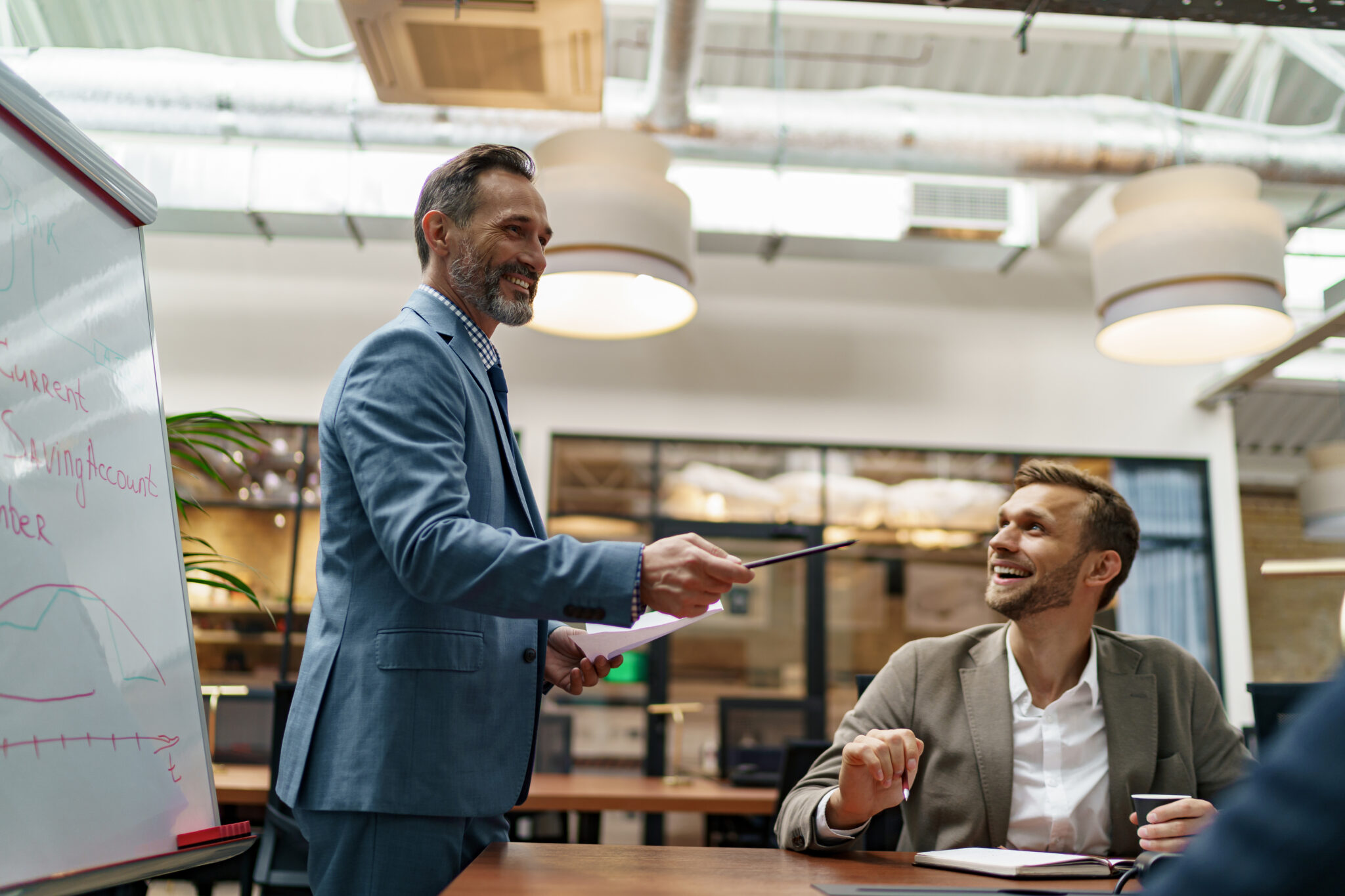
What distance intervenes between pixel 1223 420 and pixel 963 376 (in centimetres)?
202

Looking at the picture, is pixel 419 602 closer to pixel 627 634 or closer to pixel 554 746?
pixel 627 634

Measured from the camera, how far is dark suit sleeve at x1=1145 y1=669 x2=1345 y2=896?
35 cm

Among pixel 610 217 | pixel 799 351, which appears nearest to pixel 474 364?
pixel 610 217

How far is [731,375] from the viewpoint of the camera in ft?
23.1

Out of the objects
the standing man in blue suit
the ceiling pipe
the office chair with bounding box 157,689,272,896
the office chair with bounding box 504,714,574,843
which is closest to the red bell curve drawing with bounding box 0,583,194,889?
the standing man in blue suit

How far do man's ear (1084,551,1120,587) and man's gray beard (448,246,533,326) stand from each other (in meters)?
1.31

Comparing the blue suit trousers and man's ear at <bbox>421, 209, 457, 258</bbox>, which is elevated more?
man's ear at <bbox>421, 209, 457, 258</bbox>

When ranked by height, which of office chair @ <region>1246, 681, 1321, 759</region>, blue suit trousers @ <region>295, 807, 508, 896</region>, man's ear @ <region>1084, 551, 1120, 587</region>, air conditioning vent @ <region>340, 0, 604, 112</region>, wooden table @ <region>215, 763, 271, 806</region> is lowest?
wooden table @ <region>215, 763, 271, 806</region>

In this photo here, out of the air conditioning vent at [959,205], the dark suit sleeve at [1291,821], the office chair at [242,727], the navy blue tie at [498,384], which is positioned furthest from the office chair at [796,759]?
the air conditioning vent at [959,205]

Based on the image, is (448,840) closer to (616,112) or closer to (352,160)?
(616,112)

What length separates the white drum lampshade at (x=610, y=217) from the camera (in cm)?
A: 324

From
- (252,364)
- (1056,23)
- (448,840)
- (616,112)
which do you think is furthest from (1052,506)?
(252,364)

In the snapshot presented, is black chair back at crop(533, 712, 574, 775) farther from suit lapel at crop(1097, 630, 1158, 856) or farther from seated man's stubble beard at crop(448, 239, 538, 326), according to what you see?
seated man's stubble beard at crop(448, 239, 538, 326)

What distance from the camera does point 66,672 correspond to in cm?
114
